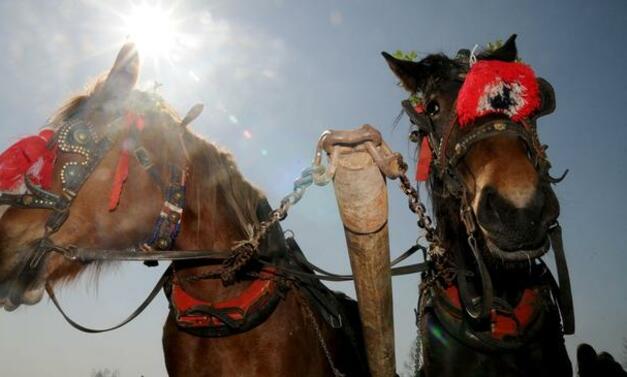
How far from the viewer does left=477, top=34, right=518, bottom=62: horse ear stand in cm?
329

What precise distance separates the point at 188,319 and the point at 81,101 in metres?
1.75

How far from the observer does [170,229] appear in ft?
9.38

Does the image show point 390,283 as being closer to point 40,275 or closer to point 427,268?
point 427,268

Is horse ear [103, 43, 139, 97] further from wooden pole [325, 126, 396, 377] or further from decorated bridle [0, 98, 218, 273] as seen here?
wooden pole [325, 126, 396, 377]

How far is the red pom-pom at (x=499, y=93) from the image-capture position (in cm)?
282

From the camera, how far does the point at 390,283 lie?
2.27 m

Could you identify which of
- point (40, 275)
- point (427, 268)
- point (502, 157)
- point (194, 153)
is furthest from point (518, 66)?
point (40, 275)

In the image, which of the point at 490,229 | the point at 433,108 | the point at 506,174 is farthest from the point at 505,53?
the point at 490,229

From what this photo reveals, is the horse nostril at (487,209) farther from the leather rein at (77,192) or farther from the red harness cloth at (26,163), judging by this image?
the red harness cloth at (26,163)

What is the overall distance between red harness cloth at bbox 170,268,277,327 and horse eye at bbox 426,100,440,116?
5.92 ft

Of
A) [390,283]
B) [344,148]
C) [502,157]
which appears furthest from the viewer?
[502,157]

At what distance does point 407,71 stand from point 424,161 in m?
0.80

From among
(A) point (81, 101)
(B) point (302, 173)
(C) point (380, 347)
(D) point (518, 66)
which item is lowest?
(C) point (380, 347)

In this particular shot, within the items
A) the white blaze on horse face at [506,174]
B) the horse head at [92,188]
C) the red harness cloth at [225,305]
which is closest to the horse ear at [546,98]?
the white blaze on horse face at [506,174]
